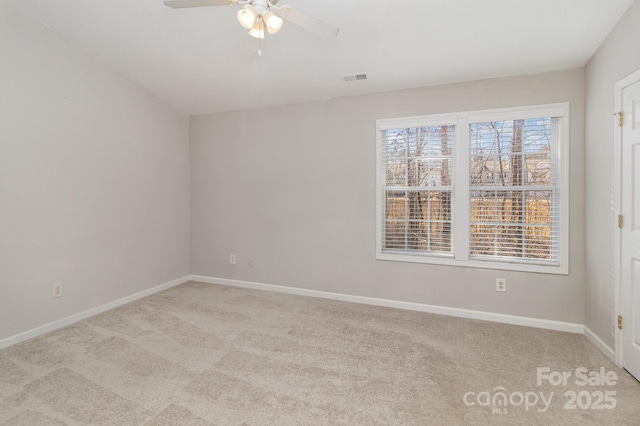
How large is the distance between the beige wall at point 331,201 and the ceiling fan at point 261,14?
180 cm

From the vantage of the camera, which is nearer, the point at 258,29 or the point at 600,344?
the point at 258,29

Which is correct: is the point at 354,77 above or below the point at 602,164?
above

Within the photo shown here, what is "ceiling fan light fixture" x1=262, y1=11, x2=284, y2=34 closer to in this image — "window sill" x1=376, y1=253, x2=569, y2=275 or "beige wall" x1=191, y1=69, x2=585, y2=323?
"beige wall" x1=191, y1=69, x2=585, y2=323

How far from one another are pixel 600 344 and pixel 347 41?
337 centimetres

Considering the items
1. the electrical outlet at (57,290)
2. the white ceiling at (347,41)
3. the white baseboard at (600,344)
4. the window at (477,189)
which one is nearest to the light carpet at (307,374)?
the white baseboard at (600,344)

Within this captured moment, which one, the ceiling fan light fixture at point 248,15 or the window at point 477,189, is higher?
the ceiling fan light fixture at point 248,15

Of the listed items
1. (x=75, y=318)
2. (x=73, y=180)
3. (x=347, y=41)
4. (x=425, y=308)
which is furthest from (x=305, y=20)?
(x=75, y=318)

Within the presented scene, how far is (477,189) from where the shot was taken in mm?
3215

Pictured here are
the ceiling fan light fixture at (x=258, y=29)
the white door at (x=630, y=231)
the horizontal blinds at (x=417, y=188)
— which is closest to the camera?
the ceiling fan light fixture at (x=258, y=29)

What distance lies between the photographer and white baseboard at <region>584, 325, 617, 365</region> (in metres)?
2.36

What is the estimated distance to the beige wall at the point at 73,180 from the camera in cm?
267

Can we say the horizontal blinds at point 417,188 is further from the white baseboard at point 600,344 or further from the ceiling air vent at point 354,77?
the white baseboard at point 600,344

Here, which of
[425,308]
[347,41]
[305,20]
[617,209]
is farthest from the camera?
[425,308]

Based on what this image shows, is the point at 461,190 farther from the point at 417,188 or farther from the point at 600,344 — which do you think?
the point at 600,344
